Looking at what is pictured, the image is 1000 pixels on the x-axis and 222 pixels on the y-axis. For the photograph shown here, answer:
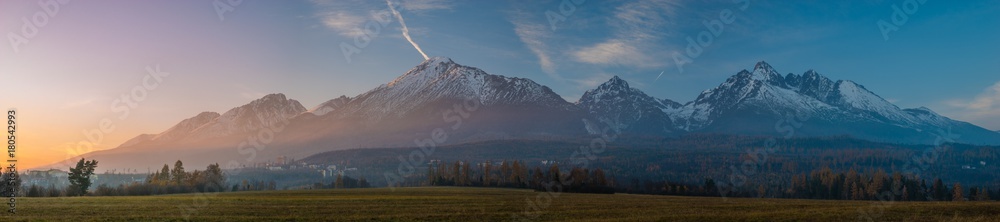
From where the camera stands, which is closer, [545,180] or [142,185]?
[142,185]

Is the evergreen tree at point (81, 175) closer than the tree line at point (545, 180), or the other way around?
the evergreen tree at point (81, 175)

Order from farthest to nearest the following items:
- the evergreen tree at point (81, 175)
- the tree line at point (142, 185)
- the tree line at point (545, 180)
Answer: the tree line at point (545, 180) → the evergreen tree at point (81, 175) → the tree line at point (142, 185)

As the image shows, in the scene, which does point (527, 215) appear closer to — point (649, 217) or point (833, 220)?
point (649, 217)

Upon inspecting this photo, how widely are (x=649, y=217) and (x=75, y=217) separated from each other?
42149 millimetres

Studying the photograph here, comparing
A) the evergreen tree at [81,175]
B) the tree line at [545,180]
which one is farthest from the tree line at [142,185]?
the tree line at [545,180]

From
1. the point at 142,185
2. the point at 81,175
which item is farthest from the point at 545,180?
the point at 81,175

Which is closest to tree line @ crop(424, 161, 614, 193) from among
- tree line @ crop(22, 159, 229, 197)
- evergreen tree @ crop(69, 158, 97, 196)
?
tree line @ crop(22, 159, 229, 197)

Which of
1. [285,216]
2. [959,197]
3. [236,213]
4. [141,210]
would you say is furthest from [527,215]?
[959,197]

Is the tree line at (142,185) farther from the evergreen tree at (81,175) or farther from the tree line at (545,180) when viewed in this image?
the tree line at (545,180)

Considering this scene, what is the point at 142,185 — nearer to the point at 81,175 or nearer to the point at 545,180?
the point at 81,175

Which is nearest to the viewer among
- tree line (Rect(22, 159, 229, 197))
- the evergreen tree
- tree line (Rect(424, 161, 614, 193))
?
tree line (Rect(22, 159, 229, 197))

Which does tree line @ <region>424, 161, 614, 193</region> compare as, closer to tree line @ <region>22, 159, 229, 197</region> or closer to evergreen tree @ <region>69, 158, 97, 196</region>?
→ tree line @ <region>22, 159, 229, 197</region>

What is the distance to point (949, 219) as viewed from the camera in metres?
39.1

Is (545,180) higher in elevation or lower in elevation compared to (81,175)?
lower
